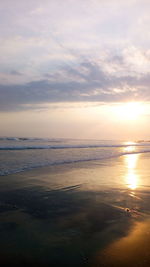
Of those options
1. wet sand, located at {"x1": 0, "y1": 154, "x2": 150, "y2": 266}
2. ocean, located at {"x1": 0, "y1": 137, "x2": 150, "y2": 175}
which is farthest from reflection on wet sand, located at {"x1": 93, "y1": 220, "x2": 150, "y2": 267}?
ocean, located at {"x1": 0, "y1": 137, "x2": 150, "y2": 175}

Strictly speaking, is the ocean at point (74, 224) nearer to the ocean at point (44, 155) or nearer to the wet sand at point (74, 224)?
the wet sand at point (74, 224)

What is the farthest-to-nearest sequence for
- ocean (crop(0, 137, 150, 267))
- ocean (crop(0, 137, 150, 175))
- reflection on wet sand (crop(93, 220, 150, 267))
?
ocean (crop(0, 137, 150, 175)) → ocean (crop(0, 137, 150, 267)) → reflection on wet sand (crop(93, 220, 150, 267))

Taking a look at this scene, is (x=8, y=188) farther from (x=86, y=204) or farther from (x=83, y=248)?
(x=83, y=248)

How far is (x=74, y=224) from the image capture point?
4.89 meters

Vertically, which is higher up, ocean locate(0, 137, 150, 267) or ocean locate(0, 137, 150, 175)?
ocean locate(0, 137, 150, 175)

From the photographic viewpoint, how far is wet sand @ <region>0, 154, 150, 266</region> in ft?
11.5

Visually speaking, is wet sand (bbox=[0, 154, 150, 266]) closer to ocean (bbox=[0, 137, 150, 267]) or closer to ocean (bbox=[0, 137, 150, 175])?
ocean (bbox=[0, 137, 150, 267])

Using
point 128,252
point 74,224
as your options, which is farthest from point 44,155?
point 128,252

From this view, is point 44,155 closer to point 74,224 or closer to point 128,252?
point 74,224

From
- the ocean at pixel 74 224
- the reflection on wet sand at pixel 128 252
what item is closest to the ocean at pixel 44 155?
the ocean at pixel 74 224

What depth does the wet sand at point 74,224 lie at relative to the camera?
3520mm

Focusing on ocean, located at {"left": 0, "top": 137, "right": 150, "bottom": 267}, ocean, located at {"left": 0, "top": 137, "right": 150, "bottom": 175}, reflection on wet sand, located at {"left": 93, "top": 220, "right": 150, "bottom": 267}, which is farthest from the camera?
ocean, located at {"left": 0, "top": 137, "right": 150, "bottom": 175}

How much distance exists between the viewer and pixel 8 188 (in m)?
8.07

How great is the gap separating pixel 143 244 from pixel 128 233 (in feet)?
1.85
